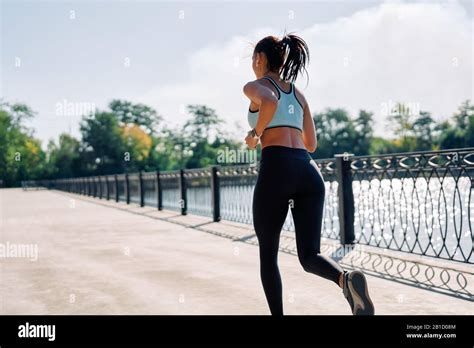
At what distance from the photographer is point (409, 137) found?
82875 mm

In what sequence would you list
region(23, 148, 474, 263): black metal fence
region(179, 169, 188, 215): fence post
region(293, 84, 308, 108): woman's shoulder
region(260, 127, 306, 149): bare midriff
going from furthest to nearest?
region(179, 169, 188, 215): fence post → region(23, 148, 474, 263): black metal fence → region(293, 84, 308, 108): woman's shoulder → region(260, 127, 306, 149): bare midriff

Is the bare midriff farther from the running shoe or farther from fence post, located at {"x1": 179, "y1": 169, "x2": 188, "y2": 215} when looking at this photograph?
fence post, located at {"x1": 179, "y1": 169, "x2": 188, "y2": 215}

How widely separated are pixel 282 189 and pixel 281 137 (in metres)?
0.33

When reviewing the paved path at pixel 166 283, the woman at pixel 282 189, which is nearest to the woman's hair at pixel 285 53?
the woman at pixel 282 189

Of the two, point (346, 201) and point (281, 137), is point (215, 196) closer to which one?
point (346, 201)

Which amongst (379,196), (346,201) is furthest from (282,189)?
(379,196)

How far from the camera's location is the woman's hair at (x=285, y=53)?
3.49 meters

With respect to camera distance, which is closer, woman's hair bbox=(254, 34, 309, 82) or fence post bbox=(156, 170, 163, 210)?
woman's hair bbox=(254, 34, 309, 82)

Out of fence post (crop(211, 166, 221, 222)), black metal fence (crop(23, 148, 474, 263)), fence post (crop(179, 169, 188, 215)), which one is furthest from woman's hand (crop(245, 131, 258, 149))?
fence post (crop(179, 169, 188, 215))

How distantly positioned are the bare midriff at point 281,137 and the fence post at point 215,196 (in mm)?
10402

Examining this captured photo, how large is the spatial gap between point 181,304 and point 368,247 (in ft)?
13.9

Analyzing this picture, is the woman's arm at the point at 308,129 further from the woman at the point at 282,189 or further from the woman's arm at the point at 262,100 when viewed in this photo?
the woman's arm at the point at 262,100

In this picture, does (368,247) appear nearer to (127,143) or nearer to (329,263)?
(329,263)

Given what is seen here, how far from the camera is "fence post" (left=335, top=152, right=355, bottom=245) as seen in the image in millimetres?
8227
